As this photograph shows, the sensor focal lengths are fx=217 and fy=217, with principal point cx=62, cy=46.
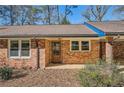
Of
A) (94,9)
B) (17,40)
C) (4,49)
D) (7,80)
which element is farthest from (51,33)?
(94,9)

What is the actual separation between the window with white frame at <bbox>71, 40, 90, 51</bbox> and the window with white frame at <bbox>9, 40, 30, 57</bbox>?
421cm

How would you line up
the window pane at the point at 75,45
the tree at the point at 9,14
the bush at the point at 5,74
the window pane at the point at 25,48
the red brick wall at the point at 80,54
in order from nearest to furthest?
the bush at the point at 5,74
the window pane at the point at 25,48
the red brick wall at the point at 80,54
the window pane at the point at 75,45
the tree at the point at 9,14

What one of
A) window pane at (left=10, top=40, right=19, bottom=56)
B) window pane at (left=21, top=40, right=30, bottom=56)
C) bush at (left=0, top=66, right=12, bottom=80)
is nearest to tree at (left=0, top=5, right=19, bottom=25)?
window pane at (left=10, top=40, right=19, bottom=56)

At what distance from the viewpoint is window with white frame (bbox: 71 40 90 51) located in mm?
18641

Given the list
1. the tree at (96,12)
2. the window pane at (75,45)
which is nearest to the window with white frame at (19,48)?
the window pane at (75,45)

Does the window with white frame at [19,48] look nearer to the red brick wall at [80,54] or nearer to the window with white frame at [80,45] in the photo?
the red brick wall at [80,54]

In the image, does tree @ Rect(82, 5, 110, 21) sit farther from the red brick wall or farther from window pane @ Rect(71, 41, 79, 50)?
window pane @ Rect(71, 41, 79, 50)

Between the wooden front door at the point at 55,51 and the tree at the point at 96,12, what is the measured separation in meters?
20.3

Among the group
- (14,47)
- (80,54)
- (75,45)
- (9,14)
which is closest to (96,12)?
(9,14)

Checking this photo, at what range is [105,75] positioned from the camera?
9953 mm

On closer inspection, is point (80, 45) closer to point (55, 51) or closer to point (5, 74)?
point (55, 51)

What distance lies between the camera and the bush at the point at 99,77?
954 centimetres

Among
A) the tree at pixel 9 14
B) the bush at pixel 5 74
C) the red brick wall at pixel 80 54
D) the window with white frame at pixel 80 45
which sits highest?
the tree at pixel 9 14
